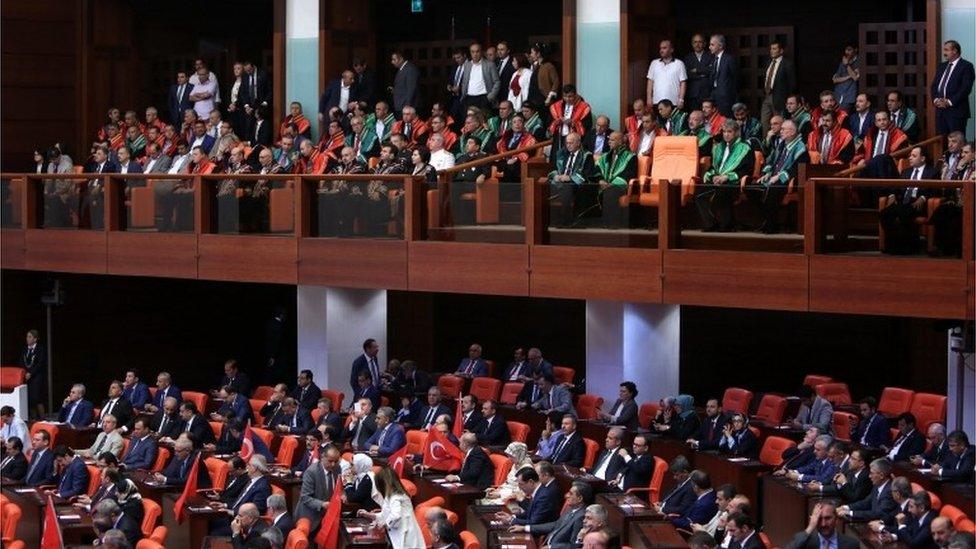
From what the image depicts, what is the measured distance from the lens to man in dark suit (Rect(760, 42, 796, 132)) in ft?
59.7

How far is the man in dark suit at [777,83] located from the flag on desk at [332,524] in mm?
7555

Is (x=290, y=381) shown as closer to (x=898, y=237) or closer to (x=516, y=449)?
(x=516, y=449)

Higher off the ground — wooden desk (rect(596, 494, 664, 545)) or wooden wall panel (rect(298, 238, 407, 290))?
wooden wall panel (rect(298, 238, 407, 290))

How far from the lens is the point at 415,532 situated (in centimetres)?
1214

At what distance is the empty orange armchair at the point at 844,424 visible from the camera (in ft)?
54.1

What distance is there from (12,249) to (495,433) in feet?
24.1

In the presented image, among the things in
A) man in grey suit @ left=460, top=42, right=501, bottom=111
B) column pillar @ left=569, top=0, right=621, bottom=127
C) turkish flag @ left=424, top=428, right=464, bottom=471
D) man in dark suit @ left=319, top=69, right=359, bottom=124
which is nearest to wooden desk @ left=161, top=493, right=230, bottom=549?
turkish flag @ left=424, top=428, right=464, bottom=471

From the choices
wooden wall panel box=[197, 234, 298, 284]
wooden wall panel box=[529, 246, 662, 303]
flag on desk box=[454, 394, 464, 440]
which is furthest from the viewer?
wooden wall panel box=[197, 234, 298, 284]

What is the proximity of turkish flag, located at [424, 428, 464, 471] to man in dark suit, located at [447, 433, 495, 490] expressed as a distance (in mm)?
470

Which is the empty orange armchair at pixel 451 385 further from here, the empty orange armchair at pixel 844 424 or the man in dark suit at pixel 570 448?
the empty orange armchair at pixel 844 424

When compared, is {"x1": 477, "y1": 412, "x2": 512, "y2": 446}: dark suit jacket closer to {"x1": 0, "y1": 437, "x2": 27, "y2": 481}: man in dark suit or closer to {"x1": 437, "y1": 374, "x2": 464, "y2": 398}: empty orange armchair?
{"x1": 437, "y1": 374, "x2": 464, "y2": 398}: empty orange armchair

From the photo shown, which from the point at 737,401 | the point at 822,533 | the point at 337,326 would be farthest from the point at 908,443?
the point at 337,326

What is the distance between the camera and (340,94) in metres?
21.3

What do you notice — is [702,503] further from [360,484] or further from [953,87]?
[953,87]
